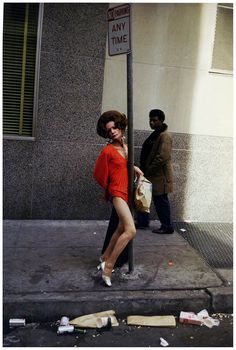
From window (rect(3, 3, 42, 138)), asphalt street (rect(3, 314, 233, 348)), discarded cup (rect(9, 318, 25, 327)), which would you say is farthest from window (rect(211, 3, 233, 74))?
discarded cup (rect(9, 318, 25, 327))

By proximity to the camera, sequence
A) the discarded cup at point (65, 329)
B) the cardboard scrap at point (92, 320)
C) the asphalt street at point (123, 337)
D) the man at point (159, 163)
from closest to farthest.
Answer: the asphalt street at point (123, 337) < the discarded cup at point (65, 329) < the cardboard scrap at point (92, 320) < the man at point (159, 163)

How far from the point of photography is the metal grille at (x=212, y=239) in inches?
202

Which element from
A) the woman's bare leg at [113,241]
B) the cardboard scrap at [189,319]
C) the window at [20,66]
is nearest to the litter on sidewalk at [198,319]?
the cardboard scrap at [189,319]

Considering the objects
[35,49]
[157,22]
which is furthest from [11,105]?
[157,22]

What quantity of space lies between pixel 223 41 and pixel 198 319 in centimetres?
472

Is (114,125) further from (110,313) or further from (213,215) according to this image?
(213,215)

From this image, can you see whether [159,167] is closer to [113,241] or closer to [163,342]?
[113,241]

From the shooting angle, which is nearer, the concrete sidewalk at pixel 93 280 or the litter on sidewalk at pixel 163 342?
the litter on sidewalk at pixel 163 342

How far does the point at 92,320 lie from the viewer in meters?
3.69

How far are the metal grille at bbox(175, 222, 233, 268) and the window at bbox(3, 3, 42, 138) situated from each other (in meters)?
2.92

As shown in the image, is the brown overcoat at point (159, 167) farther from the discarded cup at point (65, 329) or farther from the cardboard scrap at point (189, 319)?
the discarded cup at point (65, 329)

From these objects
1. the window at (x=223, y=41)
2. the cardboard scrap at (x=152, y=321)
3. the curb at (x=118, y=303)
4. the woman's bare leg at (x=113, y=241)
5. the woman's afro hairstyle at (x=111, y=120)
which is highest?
the window at (x=223, y=41)

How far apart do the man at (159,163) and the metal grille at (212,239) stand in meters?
0.43

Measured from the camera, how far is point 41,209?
6.29m
